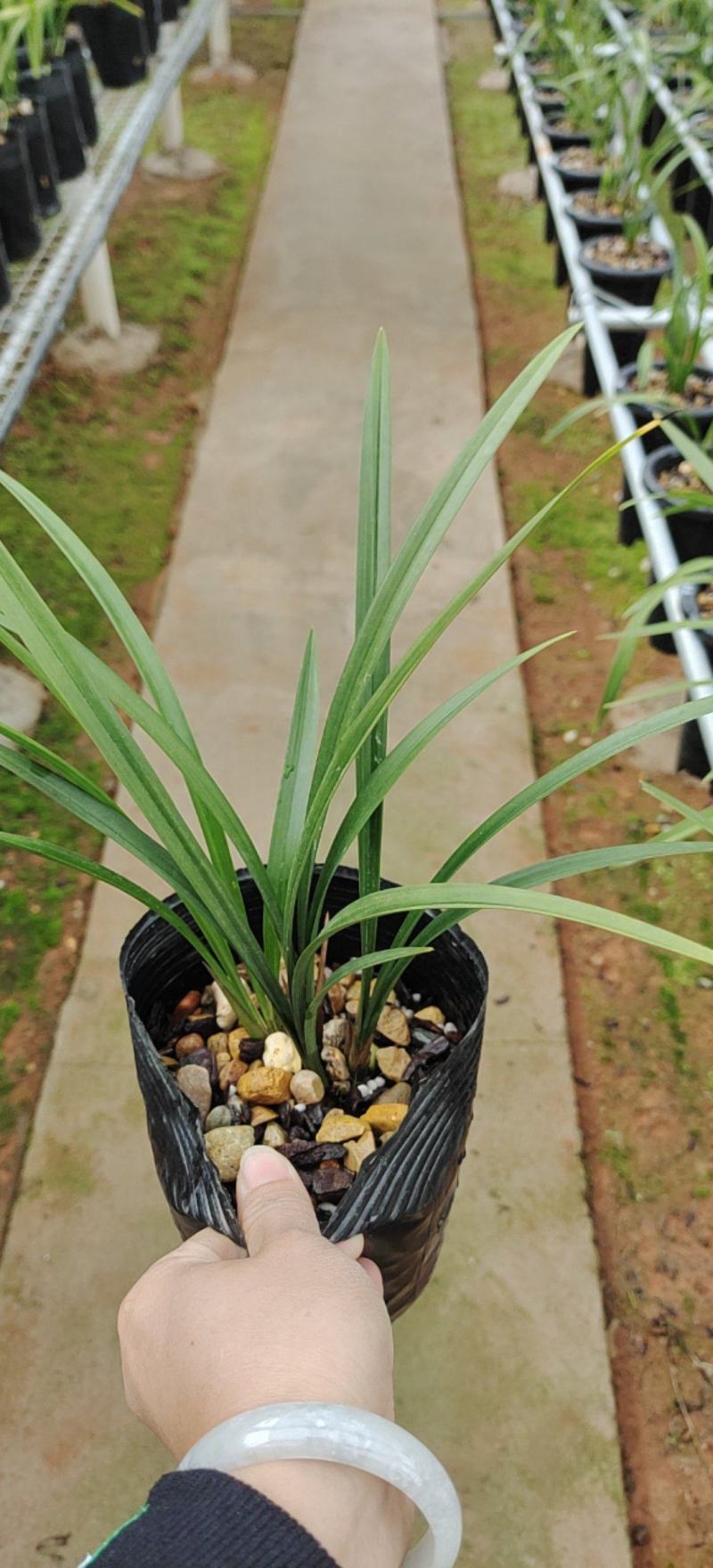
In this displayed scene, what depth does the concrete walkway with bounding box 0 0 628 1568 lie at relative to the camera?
3.82ft

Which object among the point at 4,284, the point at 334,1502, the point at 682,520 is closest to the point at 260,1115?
the point at 334,1502

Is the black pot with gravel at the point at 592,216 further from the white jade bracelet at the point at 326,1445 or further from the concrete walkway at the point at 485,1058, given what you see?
the white jade bracelet at the point at 326,1445

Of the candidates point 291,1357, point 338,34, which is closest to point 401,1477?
point 291,1357

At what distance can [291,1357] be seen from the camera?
0.68 m

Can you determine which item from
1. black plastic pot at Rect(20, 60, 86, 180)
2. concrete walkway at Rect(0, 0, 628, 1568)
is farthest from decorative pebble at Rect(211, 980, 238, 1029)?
black plastic pot at Rect(20, 60, 86, 180)

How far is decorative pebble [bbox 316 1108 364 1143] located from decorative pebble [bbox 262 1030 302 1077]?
52 millimetres

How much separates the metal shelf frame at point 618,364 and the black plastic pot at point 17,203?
0.99 metres

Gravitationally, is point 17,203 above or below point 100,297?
above

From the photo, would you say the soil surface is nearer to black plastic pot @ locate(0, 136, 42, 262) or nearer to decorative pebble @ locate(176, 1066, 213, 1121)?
decorative pebble @ locate(176, 1066, 213, 1121)

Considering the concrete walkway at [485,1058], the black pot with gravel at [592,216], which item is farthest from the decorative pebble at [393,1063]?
the black pot with gravel at [592,216]

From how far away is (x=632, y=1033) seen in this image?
1.52 meters

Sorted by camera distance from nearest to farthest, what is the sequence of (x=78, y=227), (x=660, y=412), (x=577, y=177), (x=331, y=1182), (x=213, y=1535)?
(x=213, y=1535) < (x=331, y=1182) < (x=660, y=412) < (x=78, y=227) < (x=577, y=177)

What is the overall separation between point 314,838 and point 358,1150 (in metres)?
0.27

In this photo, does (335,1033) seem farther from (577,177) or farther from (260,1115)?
(577,177)
